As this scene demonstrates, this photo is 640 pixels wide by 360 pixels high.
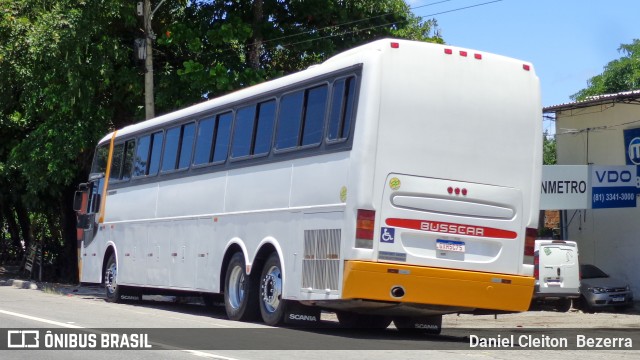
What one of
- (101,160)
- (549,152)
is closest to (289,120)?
(101,160)

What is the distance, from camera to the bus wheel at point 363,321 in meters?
16.4

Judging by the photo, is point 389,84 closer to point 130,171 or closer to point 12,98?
point 130,171

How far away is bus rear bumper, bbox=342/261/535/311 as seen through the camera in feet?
42.9

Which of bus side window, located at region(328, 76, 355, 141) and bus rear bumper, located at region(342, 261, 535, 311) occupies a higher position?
bus side window, located at region(328, 76, 355, 141)

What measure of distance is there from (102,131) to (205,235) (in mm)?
11934

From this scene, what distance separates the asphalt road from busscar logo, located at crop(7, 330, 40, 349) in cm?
16

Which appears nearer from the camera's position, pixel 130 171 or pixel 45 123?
pixel 130 171

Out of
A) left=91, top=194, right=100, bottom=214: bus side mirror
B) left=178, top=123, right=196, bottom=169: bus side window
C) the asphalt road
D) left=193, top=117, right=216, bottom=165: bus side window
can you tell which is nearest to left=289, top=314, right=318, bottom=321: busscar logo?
the asphalt road

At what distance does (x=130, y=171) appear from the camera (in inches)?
870

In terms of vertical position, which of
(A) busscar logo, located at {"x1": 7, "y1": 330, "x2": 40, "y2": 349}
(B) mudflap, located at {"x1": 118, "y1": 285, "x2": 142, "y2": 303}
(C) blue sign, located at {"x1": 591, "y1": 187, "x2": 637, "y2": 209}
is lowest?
(A) busscar logo, located at {"x1": 7, "y1": 330, "x2": 40, "y2": 349}

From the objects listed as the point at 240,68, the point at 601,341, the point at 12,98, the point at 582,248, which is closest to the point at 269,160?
the point at 601,341

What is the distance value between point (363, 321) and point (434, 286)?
3.37 metres

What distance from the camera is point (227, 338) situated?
43.1ft

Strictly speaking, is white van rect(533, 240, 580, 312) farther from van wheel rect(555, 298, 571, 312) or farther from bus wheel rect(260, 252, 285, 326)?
bus wheel rect(260, 252, 285, 326)
